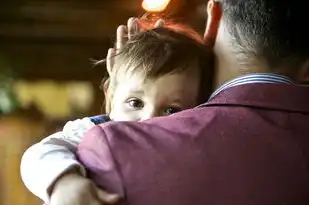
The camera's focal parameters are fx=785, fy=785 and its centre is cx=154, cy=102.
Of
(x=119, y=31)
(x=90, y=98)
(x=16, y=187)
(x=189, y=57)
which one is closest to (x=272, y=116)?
(x=189, y=57)

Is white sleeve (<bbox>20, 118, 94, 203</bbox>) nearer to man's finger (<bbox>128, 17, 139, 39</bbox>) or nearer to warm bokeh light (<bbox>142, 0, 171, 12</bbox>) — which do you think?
man's finger (<bbox>128, 17, 139, 39</bbox>)

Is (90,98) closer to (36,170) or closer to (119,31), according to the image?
(119,31)

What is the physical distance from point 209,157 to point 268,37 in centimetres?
15

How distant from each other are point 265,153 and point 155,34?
0.25m

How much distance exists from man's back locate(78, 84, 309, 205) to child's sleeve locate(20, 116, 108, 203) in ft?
0.07

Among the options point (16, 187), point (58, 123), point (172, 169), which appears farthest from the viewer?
point (58, 123)

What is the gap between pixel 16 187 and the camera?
9.71 feet

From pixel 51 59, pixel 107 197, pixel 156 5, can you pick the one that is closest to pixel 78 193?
pixel 107 197

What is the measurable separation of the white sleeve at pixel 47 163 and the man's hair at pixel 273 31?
0.21m

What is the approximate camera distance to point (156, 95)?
93 centimetres

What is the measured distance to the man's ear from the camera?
891mm

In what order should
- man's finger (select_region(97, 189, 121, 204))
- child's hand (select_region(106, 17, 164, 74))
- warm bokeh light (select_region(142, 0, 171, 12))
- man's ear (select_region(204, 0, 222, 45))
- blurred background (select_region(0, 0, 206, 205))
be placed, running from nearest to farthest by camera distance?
man's finger (select_region(97, 189, 121, 204)) → man's ear (select_region(204, 0, 222, 45)) → child's hand (select_region(106, 17, 164, 74)) → warm bokeh light (select_region(142, 0, 171, 12)) → blurred background (select_region(0, 0, 206, 205))

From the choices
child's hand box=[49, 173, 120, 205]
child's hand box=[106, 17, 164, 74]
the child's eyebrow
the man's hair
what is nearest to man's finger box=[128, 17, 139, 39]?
child's hand box=[106, 17, 164, 74]

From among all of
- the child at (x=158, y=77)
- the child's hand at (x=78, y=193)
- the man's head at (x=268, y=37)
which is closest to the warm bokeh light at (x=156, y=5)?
the child at (x=158, y=77)
